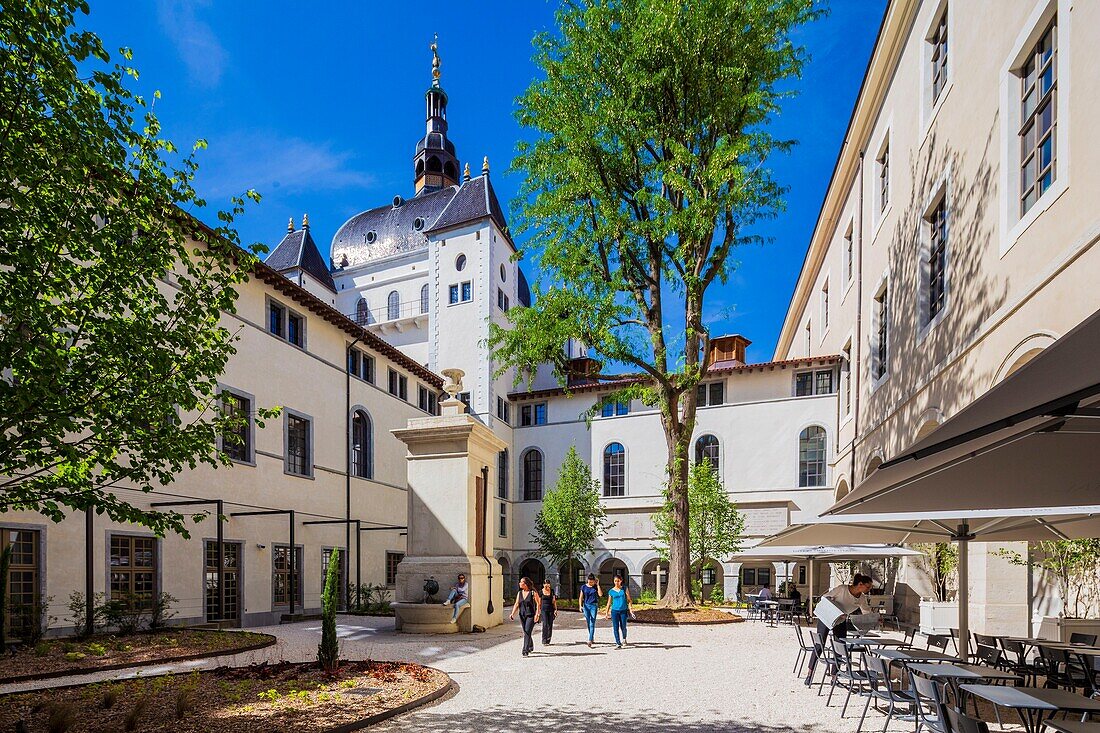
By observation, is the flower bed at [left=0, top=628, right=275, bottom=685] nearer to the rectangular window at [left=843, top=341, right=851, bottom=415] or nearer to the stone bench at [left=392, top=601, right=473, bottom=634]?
the stone bench at [left=392, top=601, right=473, bottom=634]

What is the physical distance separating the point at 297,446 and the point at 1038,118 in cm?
2307

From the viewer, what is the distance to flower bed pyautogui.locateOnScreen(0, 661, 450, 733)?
7.55 meters

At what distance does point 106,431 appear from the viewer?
8.18m

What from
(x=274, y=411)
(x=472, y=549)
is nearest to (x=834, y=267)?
(x=472, y=549)

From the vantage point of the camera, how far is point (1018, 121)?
12.4 m

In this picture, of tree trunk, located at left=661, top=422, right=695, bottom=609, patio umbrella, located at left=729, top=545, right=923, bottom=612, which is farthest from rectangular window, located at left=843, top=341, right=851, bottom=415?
tree trunk, located at left=661, top=422, right=695, bottom=609

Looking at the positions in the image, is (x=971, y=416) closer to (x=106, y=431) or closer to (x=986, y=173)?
(x=106, y=431)

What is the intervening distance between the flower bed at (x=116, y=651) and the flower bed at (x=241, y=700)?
222 cm

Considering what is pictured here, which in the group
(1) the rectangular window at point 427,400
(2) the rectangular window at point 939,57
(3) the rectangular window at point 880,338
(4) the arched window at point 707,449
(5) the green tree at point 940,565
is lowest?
(5) the green tree at point 940,565

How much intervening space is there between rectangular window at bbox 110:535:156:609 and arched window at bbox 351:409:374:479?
11071 mm

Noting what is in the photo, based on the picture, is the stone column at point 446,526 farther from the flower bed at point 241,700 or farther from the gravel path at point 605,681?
the flower bed at point 241,700

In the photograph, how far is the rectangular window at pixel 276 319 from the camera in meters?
24.8

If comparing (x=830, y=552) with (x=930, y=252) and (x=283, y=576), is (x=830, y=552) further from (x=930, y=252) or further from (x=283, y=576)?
(x=283, y=576)

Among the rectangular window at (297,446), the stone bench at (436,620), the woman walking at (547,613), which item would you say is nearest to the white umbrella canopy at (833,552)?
the woman walking at (547,613)
